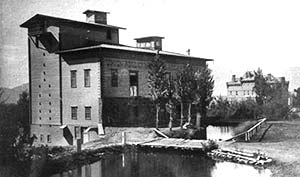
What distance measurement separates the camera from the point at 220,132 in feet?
69.7

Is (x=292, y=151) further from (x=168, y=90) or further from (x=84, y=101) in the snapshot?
(x=84, y=101)

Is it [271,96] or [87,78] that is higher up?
[87,78]

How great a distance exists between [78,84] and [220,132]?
942 centimetres

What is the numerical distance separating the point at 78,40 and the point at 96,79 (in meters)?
3.11

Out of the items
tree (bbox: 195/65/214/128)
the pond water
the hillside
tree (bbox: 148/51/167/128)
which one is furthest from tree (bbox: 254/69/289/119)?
the hillside

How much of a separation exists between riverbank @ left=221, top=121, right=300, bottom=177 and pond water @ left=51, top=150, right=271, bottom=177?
20.5 inches

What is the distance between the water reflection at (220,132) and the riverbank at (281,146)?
2864mm

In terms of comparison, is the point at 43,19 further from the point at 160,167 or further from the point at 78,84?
the point at 160,167

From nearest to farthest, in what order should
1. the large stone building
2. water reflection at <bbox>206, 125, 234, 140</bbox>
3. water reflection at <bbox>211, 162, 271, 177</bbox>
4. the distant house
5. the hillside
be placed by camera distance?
the hillside
water reflection at <bbox>211, 162, 271, 177</bbox>
the large stone building
water reflection at <bbox>206, 125, 234, 140</bbox>
the distant house

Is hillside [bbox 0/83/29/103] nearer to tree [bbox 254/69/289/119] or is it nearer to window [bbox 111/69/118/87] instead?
window [bbox 111/69/118/87]

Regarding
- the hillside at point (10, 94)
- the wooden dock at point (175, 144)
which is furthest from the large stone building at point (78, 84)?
the hillside at point (10, 94)

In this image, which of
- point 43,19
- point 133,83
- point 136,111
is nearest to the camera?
point 43,19

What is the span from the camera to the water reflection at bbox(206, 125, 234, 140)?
789 inches

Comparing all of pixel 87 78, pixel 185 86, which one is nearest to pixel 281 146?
pixel 185 86
